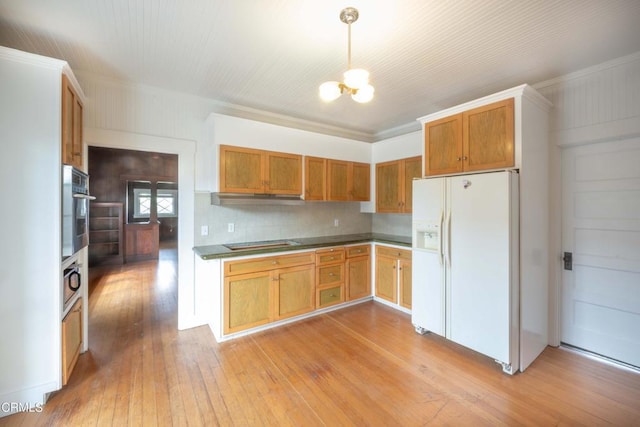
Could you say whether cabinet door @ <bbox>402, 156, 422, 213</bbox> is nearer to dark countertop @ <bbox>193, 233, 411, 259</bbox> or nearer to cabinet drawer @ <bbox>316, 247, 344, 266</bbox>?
dark countertop @ <bbox>193, 233, 411, 259</bbox>

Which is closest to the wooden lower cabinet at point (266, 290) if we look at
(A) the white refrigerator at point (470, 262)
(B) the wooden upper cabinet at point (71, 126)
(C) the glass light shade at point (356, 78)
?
(A) the white refrigerator at point (470, 262)

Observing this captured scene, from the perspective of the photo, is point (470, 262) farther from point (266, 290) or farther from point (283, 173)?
point (283, 173)

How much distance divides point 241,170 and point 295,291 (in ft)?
5.19

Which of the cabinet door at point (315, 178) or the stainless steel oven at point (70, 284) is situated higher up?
the cabinet door at point (315, 178)

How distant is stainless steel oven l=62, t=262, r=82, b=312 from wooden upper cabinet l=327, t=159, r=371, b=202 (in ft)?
9.07

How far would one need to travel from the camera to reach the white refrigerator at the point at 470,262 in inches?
90.1

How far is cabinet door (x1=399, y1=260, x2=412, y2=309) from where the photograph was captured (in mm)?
3477

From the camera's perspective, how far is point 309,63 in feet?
8.02

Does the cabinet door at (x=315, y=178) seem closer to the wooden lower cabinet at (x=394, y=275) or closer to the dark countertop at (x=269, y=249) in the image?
the dark countertop at (x=269, y=249)

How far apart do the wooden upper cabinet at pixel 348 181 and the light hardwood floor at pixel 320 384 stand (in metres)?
1.82

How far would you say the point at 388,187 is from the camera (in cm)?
403

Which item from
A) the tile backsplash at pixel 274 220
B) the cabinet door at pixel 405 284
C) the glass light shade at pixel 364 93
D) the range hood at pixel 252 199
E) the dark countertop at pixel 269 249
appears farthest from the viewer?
the cabinet door at pixel 405 284

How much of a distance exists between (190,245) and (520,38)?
3675 millimetres

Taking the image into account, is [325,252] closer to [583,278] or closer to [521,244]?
[521,244]
